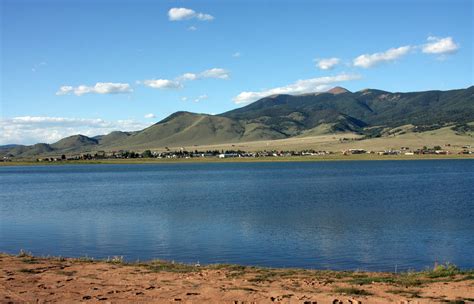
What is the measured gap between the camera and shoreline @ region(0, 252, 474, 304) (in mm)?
19219

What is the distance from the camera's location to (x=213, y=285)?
21.6 m

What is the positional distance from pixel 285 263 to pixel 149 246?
12.2 m

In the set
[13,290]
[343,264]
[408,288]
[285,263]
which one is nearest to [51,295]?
[13,290]

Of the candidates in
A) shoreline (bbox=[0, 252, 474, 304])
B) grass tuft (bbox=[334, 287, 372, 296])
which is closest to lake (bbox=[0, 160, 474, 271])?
shoreline (bbox=[0, 252, 474, 304])

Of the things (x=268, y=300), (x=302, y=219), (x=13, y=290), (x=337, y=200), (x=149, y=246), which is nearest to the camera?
(x=268, y=300)

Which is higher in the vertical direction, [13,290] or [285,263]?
[13,290]

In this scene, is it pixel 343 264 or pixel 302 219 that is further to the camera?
pixel 302 219

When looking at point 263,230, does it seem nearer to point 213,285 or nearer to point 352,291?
point 213,285

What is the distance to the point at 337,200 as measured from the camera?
7825 cm

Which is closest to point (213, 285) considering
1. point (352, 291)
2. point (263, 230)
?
point (352, 291)

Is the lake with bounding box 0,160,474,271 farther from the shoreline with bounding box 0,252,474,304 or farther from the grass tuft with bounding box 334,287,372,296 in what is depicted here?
the grass tuft with bounding box 334,287,372,296

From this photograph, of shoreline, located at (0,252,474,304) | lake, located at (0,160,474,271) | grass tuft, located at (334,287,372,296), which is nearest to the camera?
shoreline, located at (0,252,474,304)

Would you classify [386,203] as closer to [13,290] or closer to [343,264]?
[343,264]

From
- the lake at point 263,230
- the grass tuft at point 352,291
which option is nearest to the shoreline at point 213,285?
the grass tuft at point 352,291
